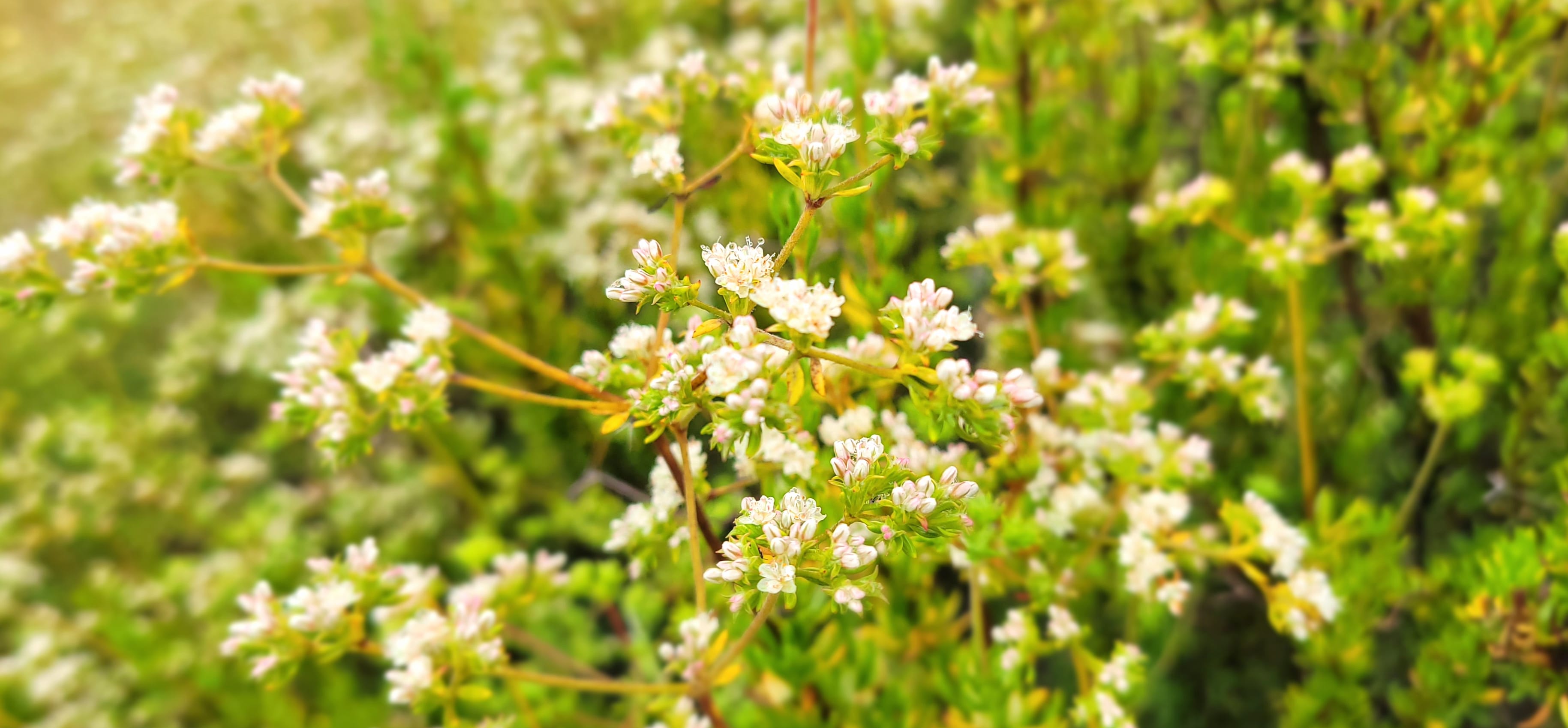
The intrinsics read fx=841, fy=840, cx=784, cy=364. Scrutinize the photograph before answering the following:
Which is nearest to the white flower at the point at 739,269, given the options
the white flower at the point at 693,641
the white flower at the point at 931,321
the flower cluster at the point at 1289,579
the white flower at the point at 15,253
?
the white flower at the point at 931,321

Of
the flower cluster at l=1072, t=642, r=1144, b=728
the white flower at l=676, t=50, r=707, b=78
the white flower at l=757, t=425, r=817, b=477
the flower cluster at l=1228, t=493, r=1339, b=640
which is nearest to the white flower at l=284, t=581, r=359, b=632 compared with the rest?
the white flower at l=757, t=425, r=817, b=477

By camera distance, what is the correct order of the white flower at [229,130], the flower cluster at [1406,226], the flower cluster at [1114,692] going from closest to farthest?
1. the flower cluster at [1114,692]
2. the white flower at [229,130]
3. the flower cluster at [1406,226]

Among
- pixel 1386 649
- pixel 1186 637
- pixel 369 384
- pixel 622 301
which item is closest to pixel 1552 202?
pixel 1386 649

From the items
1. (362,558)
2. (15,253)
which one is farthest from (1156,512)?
(15,253)

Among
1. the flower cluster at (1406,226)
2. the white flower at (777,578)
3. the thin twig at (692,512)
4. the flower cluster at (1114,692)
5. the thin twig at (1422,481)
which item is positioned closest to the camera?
the white flower at (777,578)

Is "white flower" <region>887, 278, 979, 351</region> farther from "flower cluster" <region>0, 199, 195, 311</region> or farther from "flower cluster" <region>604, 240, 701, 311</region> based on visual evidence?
"flower cluster" <region>0, 199, 195, 311</region>

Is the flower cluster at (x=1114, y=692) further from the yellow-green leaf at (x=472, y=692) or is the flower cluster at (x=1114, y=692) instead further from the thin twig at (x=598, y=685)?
the yellow-green leaf at (x=472, y=692)

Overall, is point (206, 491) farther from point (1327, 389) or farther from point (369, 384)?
point (1327, 389)
